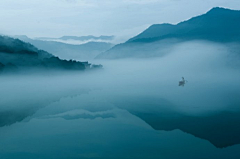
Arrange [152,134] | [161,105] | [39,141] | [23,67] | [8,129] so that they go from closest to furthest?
[39,141], [152,134], [8,129], [161,105], [23,67]

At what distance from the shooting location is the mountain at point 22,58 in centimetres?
15888

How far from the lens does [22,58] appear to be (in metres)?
163

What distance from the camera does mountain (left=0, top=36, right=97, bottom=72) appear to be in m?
159

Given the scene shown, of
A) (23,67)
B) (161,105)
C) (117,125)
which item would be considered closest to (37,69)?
(23,67)

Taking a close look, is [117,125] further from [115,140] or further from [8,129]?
[8,129]

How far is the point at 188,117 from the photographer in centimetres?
4903

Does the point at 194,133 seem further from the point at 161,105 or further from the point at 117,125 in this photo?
the point at 161,105

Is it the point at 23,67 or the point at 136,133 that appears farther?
the point at 23,67

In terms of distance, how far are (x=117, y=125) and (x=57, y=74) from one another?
474ft

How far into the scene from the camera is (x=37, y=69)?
578 feet

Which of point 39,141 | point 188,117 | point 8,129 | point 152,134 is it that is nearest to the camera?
point 39,141

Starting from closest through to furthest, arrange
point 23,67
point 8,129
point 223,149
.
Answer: point 223,149, point 8,129, point 23,67

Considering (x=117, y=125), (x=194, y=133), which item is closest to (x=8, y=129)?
(x=117, y=125)

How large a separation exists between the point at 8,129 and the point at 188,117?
111ft
